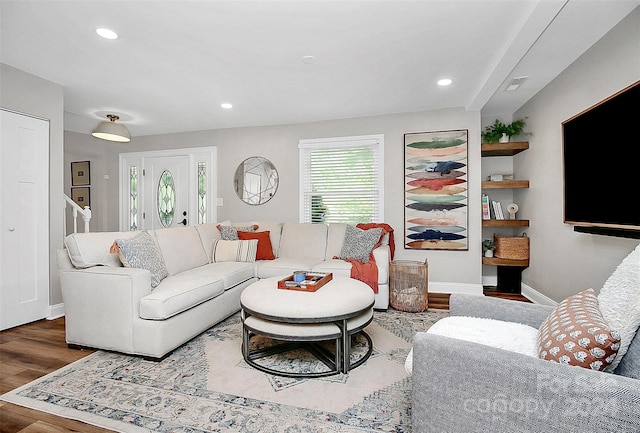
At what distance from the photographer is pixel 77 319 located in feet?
8.02

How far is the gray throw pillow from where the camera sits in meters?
3.61

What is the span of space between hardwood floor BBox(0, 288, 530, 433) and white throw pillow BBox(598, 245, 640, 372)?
2.22m

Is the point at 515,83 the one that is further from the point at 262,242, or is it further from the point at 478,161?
the point at 262,242

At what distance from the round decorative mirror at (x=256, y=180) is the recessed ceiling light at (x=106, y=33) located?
8.80ft

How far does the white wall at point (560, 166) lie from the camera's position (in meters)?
2.30

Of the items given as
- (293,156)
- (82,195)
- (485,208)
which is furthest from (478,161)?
(82,195)

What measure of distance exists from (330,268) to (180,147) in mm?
3586

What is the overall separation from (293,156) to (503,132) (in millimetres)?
2880

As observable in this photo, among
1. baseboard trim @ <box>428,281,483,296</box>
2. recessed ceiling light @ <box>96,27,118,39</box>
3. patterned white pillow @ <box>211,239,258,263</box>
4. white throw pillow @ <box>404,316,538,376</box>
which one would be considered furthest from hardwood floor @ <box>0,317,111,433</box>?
baseboard trim @ <box>428,281,483,296</box>

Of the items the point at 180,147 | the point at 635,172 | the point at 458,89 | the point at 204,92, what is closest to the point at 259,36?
the point at 204,92

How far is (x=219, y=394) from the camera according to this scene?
1.87m

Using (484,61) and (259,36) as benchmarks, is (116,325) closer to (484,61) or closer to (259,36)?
(259,36)

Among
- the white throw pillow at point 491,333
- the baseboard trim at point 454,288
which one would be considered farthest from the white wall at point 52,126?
the baseboard trim at point 454,288

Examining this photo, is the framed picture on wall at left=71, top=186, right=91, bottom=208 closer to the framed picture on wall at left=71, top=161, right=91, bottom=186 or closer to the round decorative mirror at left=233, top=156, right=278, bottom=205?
the framed picture on wall at left=71, top=161, right=91, bottom=186
